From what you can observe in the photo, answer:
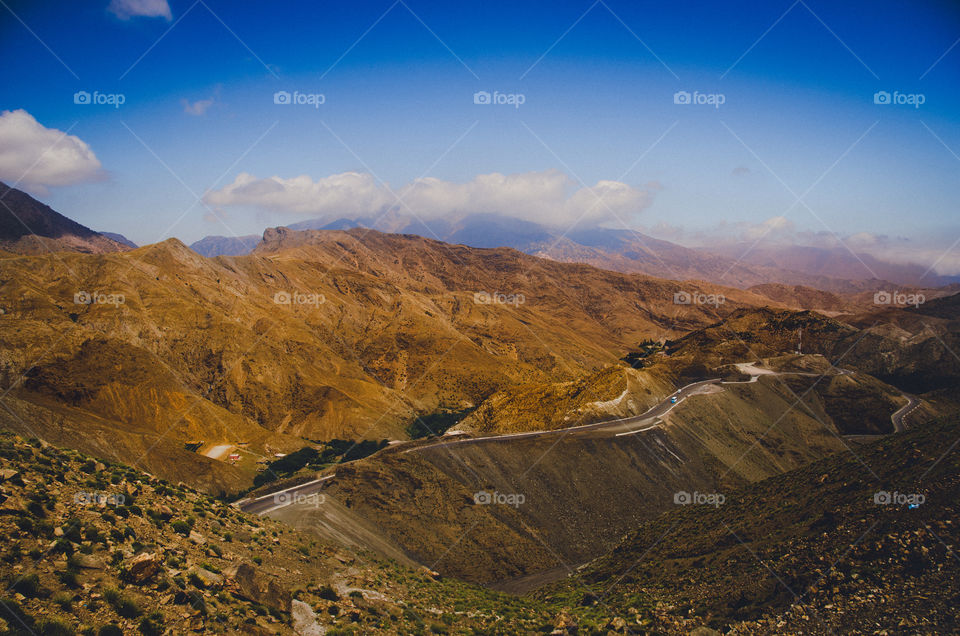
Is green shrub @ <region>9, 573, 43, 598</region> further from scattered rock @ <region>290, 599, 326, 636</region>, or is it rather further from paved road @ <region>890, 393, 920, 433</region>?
paved road @ <region>890, 393, 920, 433</region>

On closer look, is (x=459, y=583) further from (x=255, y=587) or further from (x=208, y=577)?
(x=208, y=577)

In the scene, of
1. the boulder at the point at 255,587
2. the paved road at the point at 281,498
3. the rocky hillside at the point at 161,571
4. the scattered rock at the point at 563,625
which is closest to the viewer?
the rocky hillside at the point at 161,571

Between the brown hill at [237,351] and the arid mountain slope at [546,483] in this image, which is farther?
the brown hill at [237,351]

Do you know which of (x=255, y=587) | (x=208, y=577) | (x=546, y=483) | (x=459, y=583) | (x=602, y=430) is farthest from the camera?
(x=602, y=430)

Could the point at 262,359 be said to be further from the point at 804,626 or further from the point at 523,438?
the point at 804,626

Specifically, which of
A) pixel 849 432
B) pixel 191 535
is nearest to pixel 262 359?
pixel 191 535

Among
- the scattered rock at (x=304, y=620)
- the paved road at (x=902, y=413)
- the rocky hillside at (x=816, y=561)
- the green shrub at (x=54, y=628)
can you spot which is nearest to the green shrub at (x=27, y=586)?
the green shrub at (x=54, y=628)

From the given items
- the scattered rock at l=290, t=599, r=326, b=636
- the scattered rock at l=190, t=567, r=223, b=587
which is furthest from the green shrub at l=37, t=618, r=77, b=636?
the scattered rock at l=290, t=599, r=326, b=636

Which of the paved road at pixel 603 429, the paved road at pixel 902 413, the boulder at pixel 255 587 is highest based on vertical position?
the paved road at pixel 902 413

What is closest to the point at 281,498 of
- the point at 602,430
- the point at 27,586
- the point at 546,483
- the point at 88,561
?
the point at 546,483

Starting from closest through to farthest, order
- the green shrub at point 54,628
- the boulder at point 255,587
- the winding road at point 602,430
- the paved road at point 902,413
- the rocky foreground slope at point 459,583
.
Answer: the green shrub at point 54,628, the rocky foreground slope at point 459,583, the boulder at point 255,587, the winding road at point 602,430, the paved road at point 902,413

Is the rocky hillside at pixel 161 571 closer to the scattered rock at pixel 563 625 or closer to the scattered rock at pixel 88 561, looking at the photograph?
the scattered rock at pixel 88 561
